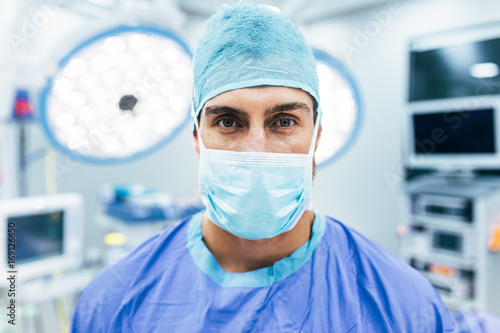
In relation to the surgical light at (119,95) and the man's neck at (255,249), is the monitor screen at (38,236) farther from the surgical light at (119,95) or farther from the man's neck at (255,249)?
the man's neck at (255,249)

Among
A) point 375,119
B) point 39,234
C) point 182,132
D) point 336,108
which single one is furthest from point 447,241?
point 39,234

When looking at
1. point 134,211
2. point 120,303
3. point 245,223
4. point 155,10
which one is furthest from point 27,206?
point 245,223

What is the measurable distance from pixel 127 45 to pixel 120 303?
2.45 ft

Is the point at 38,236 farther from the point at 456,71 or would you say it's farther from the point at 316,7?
the point at 456,71

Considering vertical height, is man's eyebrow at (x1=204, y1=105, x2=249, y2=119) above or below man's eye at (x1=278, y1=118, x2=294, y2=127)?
above

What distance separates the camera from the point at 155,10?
0.98 metres

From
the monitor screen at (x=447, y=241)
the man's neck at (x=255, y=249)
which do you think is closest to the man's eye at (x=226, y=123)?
the man's neck at (x=255, y=249)

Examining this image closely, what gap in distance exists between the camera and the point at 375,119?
3.07 metres

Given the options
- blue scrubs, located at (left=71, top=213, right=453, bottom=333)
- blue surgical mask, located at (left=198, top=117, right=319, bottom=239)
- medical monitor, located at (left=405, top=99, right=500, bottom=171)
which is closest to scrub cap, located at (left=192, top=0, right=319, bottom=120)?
blue surgical mask, located at (left=198, top=117, right=319, bottom=239)

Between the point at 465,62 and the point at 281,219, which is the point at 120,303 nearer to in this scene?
the point at 281,219

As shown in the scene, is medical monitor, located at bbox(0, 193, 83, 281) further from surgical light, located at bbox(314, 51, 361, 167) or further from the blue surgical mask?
surgical light, located at bbox(314, 51, 361, 167)

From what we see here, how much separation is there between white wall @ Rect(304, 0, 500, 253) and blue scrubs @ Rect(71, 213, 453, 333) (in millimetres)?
1944

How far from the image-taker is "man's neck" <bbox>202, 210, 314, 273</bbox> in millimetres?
896

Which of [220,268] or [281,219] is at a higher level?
[281,219]
